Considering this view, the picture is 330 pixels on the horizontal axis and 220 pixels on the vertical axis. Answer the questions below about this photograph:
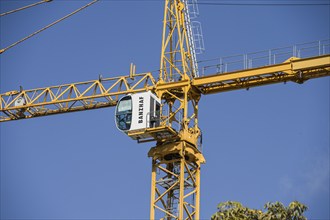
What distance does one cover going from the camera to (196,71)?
94.1m

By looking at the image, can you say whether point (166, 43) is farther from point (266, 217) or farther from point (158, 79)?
point (266, 217)

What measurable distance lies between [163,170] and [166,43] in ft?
34.2

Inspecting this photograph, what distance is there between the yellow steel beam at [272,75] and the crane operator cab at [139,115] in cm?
356

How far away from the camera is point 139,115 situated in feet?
298

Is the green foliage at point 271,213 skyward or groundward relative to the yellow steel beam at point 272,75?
groundward

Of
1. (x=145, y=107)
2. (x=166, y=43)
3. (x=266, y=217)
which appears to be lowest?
(x=266, y=217)

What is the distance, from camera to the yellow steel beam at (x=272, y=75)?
88.2 meters

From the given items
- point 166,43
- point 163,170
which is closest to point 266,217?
point 163,170

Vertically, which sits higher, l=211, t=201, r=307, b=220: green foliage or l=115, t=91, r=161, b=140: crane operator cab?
l=115, t=91, r=161, b=140: crane operator cab

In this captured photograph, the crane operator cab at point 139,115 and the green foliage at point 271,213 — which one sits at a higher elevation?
the crane operator cab at point 139,115

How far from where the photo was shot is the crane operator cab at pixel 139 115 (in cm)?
9038

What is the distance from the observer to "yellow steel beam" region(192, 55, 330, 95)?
8825 centimetres

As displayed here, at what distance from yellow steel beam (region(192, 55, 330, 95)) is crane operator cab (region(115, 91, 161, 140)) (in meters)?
3.56

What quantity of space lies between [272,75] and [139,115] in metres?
10.1
